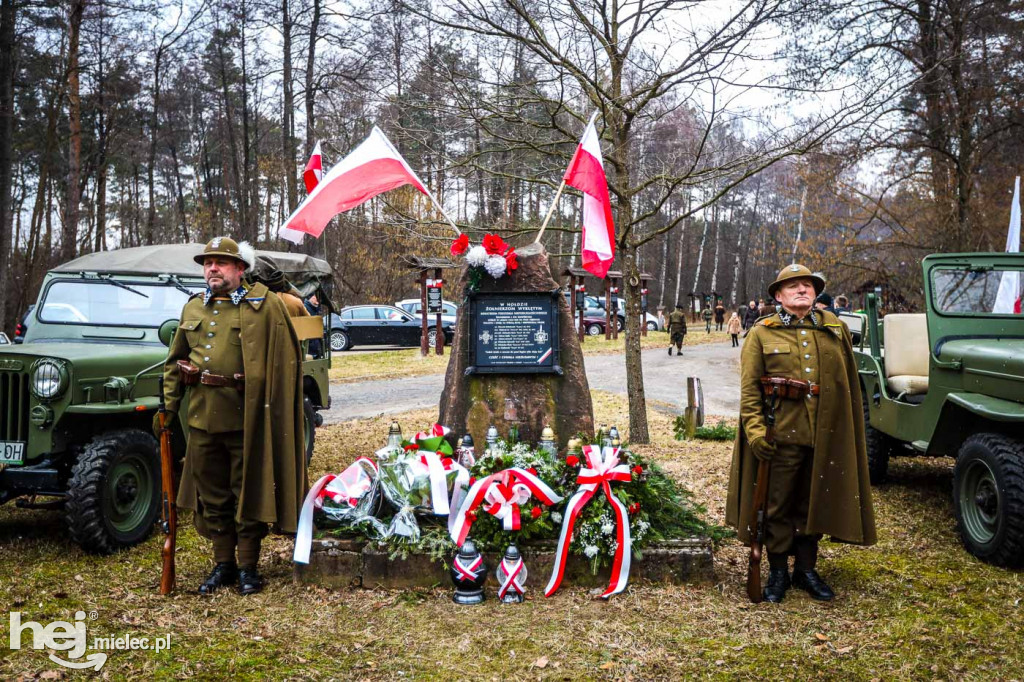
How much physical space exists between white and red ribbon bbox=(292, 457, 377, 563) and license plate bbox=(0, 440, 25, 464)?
5.97 feet

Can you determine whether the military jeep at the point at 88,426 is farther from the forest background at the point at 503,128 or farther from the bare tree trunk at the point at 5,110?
the bare tree trunk at the point at 5,110

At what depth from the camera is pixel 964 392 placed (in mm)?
5129

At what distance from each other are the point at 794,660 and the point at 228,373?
10.4ft

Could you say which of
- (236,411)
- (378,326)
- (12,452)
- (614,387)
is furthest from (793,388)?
(378,326)

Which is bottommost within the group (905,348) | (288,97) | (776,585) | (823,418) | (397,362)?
(776,585)

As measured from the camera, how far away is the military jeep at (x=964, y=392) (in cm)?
454

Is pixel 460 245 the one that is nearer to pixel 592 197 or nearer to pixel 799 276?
pixel 592 197

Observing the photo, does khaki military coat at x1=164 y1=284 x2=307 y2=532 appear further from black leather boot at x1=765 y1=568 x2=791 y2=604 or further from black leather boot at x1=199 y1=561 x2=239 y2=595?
black leather boot at x1=765 y1=568 x2=791 y2=604

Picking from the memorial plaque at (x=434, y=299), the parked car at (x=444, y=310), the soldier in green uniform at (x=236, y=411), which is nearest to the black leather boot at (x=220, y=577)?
the soldier in green uniform at (x=236, y=411)

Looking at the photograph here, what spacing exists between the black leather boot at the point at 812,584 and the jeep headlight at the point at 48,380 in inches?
178

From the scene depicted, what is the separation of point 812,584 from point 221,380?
3387mm

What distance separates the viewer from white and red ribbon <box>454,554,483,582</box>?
407cm

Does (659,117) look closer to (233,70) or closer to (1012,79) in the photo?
(1012,79)

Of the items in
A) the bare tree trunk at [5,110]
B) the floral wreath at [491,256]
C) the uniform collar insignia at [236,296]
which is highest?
the bare tree trunk at [5,110]
